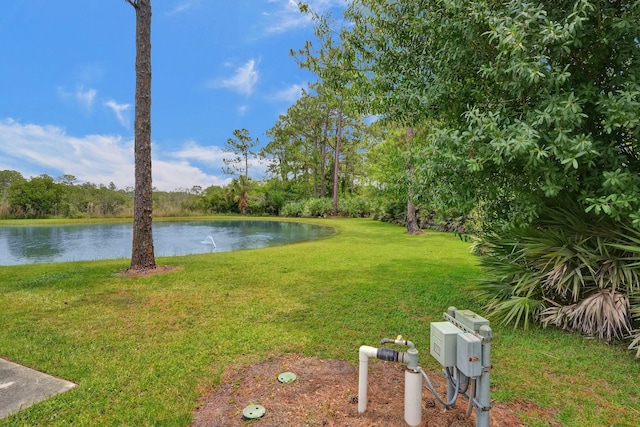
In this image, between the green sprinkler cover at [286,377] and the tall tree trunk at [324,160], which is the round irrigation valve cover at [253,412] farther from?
the tall tree trunk at [324,160]

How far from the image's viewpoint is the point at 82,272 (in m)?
5.69

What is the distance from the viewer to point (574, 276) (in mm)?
2939

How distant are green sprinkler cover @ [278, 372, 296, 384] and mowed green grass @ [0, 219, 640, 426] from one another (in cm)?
40

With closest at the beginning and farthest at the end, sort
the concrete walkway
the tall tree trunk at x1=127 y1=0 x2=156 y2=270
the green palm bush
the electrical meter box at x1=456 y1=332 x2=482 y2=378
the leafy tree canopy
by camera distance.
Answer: the electrical meter box at x1=456 y1=332 x2=482 y2=378 < the concrete walkway < the leafy tree canopy < the green palm bush < the tall tree trunk at x1=127 y1=0 x2=156 y2=270

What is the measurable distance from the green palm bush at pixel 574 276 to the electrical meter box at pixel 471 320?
1795 millimetres

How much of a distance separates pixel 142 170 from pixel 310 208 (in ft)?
67.6

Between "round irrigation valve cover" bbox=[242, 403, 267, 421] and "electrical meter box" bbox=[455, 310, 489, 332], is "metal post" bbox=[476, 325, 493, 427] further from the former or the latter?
"round irrigation valve cover" bbox=[242, 403, 267, 421]

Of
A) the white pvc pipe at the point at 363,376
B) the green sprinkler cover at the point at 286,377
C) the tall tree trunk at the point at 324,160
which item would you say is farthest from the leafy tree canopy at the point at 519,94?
the tall tree trunk at the point at 324,160

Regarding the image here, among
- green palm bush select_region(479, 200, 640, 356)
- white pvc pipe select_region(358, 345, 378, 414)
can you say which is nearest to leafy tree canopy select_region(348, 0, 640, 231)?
green palm bush select_region(479, 200, 640, 356)

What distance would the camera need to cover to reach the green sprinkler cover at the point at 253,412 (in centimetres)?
179

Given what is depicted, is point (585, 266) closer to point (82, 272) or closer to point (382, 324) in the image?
point (382, 324)

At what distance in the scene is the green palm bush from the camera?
275 centimetres

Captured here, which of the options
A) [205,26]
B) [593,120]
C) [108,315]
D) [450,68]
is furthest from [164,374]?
[205,26]

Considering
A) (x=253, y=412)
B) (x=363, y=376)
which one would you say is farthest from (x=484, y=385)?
(x=253, y=412)
